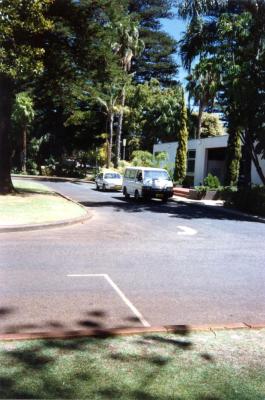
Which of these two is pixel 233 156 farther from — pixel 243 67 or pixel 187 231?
pixel 187 231

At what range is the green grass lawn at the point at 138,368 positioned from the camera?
12.9 ft

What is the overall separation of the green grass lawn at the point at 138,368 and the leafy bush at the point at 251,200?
1649cm

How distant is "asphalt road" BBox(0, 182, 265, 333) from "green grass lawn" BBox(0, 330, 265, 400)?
2.60 ft

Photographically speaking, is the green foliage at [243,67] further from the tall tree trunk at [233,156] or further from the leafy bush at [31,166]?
the leafy bush at [31,166]

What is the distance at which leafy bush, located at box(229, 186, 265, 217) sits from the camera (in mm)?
21297

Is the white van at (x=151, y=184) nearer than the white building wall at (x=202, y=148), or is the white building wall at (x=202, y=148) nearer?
the white van at (x=151, y=184)

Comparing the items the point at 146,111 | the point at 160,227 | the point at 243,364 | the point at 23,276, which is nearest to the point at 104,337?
the point at 243,364

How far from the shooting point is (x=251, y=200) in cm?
2192

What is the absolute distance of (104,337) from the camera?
16.8 ft

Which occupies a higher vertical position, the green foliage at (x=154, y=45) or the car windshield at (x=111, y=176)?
the green foliage at (x=154, y=45)

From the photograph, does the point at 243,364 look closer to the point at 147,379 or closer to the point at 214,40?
the point at 147,379

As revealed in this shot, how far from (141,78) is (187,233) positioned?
5422cm

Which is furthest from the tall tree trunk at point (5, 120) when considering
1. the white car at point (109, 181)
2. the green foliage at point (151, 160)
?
the green foliage at point (151, 160)

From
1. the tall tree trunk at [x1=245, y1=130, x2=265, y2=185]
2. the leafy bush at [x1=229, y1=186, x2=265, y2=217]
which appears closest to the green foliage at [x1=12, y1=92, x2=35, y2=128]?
the tall tree trunk at [x1=245, y1=130, x2=265, y2=185]
